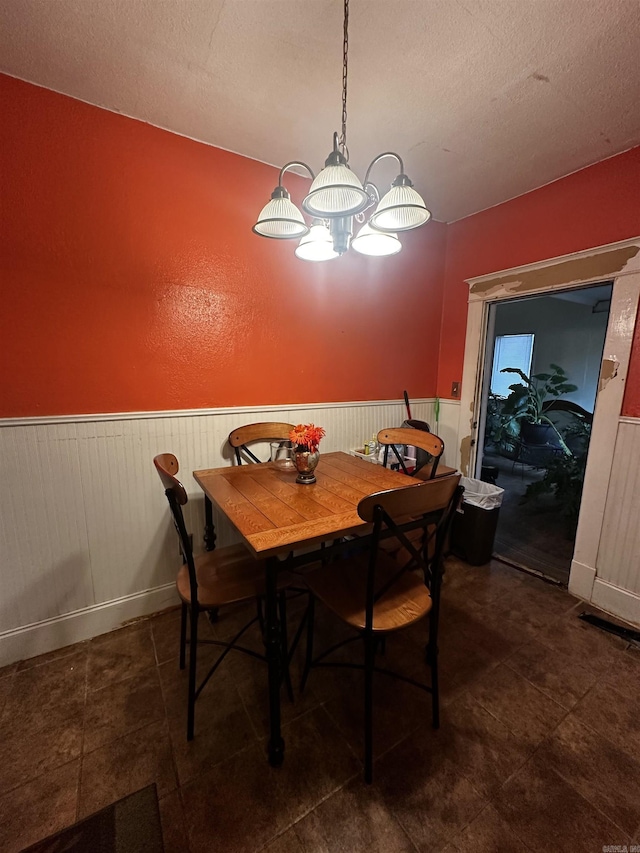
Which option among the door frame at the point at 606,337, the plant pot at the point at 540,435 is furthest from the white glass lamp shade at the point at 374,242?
the plant pot at the point at 540,435

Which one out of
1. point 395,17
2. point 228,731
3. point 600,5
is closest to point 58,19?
point 395,17

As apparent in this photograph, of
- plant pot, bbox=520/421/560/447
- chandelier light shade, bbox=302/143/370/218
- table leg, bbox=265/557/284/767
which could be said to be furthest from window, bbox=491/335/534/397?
table leg, bbox=265/557/284/767

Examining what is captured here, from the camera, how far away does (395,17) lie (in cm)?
124

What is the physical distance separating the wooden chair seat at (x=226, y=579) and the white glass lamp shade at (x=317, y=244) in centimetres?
150

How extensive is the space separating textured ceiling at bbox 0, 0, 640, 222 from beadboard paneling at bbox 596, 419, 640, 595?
1.65m

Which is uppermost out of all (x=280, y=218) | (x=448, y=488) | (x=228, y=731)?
(x=280, y=218)

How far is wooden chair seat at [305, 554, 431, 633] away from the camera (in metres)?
1.22

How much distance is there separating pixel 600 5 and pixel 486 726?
2686 millimetres

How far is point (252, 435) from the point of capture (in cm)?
217

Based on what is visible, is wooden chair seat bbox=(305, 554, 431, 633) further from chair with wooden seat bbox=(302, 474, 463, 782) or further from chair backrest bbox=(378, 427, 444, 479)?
chair backrest bbox=(378, 427, 444, 479)

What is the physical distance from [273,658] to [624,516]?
83.4 inches

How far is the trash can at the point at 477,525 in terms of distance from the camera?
2443mm

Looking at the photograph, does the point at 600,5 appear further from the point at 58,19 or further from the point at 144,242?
the point at 144,242

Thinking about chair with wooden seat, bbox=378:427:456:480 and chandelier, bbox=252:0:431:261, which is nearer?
chandelier, bbox=252:0:431:261
